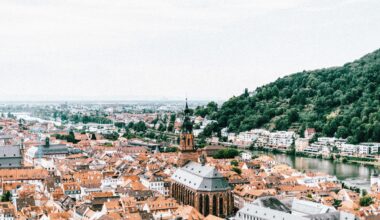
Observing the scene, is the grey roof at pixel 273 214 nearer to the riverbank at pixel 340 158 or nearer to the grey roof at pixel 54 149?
the riverbank at pixel 340 158

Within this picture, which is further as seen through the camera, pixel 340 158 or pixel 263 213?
pixel 340 158

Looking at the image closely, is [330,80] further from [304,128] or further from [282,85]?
[304,128]

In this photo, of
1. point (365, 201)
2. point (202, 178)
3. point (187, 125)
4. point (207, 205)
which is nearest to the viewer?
point (207, 205)

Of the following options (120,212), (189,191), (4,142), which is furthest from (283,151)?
(120,212)

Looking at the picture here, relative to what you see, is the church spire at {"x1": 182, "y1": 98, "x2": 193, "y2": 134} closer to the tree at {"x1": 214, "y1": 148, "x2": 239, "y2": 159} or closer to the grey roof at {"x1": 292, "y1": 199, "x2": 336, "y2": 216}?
the grey roof at {"x1": 292, "y1": 199, "x2": 336, "y2": 216}

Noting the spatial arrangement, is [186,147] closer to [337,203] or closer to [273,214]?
[337,203]

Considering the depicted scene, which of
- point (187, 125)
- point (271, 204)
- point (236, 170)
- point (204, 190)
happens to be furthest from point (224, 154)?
point (271, 204)

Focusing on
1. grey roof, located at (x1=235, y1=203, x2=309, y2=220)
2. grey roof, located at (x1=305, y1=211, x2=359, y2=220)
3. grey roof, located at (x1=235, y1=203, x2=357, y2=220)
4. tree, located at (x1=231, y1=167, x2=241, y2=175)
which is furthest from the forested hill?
grey roof, located at (x1=235, y1=203, x2=309, y2=220)

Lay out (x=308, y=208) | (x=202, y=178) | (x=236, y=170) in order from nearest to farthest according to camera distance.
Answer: (x=308, y=208)
(x=202, y=178)
(x=236, y=170)
